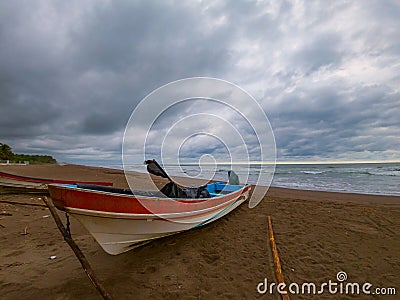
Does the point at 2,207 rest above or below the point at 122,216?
below

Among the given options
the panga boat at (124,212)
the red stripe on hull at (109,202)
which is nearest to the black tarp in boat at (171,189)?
the panga boat at (124,212)

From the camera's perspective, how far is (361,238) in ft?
16.2

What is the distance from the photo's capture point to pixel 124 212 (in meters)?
3.34

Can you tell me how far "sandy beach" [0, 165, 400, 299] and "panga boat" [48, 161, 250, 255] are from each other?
0.47m

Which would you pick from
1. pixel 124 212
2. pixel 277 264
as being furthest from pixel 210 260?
pixel 124 212

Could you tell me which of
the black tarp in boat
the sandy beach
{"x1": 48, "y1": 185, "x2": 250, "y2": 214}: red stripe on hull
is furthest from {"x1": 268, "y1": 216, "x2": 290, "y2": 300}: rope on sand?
the black tarp in boat

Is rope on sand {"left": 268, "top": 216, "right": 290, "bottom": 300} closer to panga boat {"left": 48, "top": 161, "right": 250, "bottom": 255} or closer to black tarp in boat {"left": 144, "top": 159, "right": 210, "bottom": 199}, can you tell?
panga boat {"left": 48, "top": 161, "right": 250, "bottom": 255}

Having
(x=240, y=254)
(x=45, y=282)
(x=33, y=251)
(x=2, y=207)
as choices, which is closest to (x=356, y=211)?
(x=240, y=254)

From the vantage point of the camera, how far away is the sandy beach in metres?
3.30

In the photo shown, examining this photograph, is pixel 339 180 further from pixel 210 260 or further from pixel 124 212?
pixel 124 212

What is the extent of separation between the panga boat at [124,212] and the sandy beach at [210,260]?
472mm

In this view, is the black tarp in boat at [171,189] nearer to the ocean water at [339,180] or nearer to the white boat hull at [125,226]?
the white boat hull at [125,226]

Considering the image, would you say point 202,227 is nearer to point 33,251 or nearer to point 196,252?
point 196,252

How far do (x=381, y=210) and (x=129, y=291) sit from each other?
25.8ft
